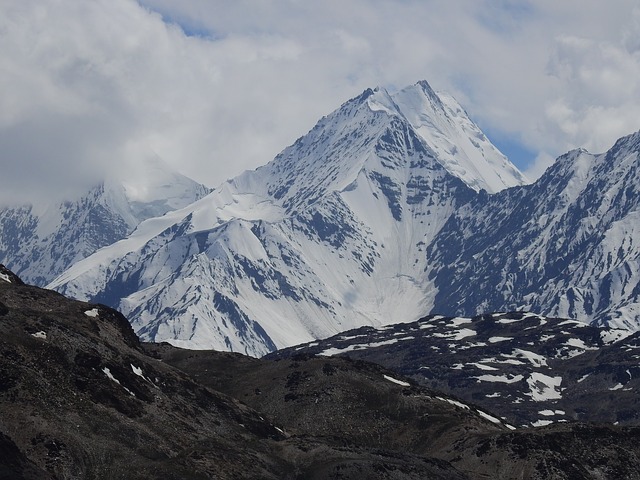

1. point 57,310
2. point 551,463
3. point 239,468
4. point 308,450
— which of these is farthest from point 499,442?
point 57,310

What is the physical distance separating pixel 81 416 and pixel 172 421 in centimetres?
2080

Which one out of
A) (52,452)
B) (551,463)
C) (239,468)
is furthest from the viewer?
(551,463)

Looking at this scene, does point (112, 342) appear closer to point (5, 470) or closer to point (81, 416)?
point (81, 416)

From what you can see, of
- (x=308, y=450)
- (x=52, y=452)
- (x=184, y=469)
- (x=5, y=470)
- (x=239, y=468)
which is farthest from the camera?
(x=308, y=450)

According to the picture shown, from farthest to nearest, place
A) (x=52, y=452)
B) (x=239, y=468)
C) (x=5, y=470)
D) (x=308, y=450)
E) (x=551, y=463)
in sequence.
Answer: (x=551, y=463), (x=308, y=450), (x=239, y=468), (x=52, y=452), (x=5, y=470)

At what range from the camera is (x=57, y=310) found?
199 meters

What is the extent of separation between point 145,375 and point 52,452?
4731 centimetres

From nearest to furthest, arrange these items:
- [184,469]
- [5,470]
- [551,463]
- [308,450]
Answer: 1. [5,470]
2. [184,469]
3. [308,450]
4. [551,463]

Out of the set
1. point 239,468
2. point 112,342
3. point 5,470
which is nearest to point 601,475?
point 239,468

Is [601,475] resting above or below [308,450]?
above

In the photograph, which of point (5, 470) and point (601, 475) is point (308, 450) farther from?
point (5, 470)

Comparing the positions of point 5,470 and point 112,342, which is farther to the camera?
point 112,342

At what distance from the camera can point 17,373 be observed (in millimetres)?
150250

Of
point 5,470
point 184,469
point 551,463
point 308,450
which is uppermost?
point 551,463
